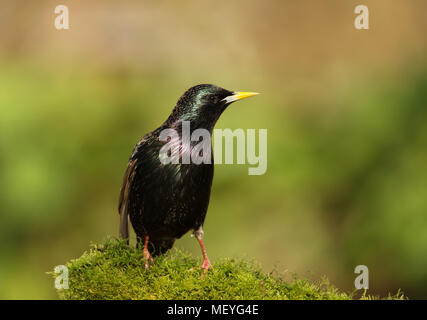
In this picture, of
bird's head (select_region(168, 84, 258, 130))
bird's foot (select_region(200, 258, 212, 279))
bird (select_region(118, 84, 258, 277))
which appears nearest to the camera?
bird's foot (select_region(200, 258, 212, 279))

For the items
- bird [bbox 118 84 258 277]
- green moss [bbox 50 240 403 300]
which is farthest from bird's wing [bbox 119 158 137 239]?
green moss [bbox 50 240 403 300]

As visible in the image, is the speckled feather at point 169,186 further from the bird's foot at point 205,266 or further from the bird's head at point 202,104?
the bird's foot at point 205,266

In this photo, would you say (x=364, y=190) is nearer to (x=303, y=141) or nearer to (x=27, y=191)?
(x=303, y=141)

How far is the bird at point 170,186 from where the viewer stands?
147 inches

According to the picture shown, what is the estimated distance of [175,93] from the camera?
7.46 metres

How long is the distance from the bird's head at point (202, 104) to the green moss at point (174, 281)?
92cm

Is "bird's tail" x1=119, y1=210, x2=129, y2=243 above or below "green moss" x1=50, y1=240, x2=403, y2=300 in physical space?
above

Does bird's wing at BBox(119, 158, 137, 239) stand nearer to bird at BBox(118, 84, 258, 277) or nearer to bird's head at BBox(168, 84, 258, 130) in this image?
bird at BBox(118, 84, 258, 277)

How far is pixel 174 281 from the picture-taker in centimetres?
341

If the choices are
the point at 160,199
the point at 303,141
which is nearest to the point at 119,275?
the point at 160,199

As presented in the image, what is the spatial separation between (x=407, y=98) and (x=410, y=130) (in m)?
0.49

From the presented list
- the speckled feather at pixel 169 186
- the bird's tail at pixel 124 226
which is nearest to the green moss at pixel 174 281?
the speckled feather at pixel 169 186

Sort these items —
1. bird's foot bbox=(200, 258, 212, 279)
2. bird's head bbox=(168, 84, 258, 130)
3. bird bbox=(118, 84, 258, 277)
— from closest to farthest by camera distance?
bird's foot bbox=(200, 258, 212, 279)
bird bbox=(118, 84, 258, 277)
bird's head bbox=(168, 84, 258, 130)

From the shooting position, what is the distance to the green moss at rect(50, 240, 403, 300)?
334cm
